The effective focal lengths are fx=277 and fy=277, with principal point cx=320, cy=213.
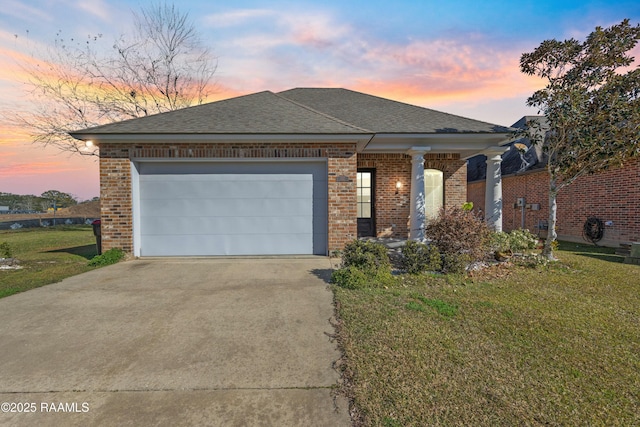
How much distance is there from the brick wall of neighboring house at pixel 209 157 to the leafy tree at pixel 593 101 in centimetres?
470

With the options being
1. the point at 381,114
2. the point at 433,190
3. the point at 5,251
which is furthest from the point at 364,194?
the point at 5,251

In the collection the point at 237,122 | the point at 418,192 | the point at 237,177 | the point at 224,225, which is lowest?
the point at 224,225

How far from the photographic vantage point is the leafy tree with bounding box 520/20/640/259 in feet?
19.6

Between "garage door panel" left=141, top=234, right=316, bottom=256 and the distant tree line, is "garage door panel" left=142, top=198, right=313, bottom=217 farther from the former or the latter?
the distant tree line

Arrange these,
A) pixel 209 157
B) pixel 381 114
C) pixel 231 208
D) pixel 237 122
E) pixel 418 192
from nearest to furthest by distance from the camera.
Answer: pixel 209 157 < pixel 237 122 < pixel 231 208 < pixel 418 192 < pixel 381 114

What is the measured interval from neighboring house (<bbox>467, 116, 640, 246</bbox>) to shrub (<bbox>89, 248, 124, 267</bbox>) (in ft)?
42.5

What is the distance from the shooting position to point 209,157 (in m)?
6.98

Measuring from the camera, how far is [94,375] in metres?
2.39

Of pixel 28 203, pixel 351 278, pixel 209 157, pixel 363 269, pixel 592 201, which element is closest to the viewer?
pixel 351 278

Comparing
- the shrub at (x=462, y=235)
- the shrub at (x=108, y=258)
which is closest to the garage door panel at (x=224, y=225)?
the shrub at (x=108, y=258)

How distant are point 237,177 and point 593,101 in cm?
852

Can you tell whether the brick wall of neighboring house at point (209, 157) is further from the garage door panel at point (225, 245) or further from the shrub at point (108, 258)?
the garage door panel at point (225, 245)

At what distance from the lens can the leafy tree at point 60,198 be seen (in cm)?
3614

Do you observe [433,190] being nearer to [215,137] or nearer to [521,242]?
[521,242]
